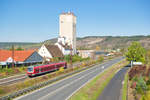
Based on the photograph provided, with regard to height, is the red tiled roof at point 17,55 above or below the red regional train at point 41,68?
above

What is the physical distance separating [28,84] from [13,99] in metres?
8.34

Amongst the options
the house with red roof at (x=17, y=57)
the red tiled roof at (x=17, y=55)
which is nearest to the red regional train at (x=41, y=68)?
the house with red roof at (x=17, y=57)

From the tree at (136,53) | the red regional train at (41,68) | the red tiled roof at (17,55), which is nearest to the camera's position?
the red regional train at (41,68)

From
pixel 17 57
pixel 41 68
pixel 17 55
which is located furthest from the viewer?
pixel 17 55

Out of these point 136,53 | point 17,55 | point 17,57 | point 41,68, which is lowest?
point 41,68

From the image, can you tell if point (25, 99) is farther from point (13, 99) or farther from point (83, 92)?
point (83, 92)

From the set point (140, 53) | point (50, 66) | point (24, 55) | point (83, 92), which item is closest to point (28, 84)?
point (83, 92)

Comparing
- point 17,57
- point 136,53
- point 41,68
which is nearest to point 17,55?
point 17,57

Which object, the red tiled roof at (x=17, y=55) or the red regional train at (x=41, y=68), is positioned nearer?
the red regional train at (x=41, y=68)

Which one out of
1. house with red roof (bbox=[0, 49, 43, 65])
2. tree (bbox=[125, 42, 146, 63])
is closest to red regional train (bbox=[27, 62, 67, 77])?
house with red roof (bbox=[0, 49, 43, 65])

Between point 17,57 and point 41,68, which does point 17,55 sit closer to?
point 17,57

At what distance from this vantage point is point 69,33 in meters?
99.9

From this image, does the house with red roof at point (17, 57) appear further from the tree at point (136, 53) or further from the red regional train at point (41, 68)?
the tree at point (136, 53)

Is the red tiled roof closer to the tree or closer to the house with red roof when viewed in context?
the house with red roof
